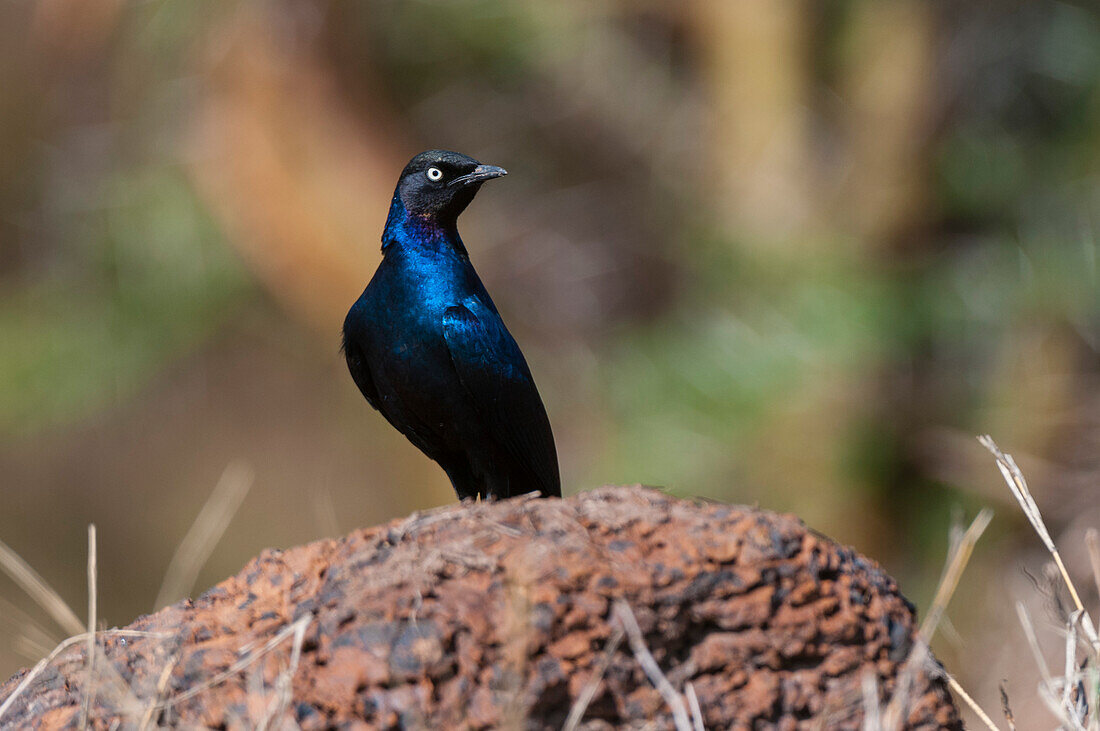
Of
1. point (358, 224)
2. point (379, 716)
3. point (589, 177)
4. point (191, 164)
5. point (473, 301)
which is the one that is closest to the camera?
point (379, 716)

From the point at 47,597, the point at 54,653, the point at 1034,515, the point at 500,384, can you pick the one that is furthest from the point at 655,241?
the point at 54,653

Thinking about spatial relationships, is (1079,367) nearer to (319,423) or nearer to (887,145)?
(887,145)

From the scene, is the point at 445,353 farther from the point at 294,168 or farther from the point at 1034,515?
the point at 294,168

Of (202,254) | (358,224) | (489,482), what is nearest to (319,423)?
(202,254)

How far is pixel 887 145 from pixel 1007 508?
2409 mm

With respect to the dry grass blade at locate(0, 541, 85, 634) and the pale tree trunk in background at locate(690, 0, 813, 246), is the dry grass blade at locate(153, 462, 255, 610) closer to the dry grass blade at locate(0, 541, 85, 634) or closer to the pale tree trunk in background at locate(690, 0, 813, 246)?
the dry grass blade at locate(0, 541, 85, 634)

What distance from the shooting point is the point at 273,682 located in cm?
219

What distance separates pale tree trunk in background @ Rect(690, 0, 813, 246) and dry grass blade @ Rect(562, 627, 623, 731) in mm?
6583

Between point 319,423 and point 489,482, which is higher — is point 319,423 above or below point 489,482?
below

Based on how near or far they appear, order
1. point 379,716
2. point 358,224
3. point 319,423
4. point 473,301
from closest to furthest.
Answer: point 379,716 → point 473,301 → point 358,224 → point 319,423

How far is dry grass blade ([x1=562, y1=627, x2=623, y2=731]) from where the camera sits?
2066mm

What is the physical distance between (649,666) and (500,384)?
2.05 metres

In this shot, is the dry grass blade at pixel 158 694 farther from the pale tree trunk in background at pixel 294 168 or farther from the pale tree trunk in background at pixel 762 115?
the pale tree trunk in background at pixel 294 168

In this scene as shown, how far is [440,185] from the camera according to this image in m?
4.29
